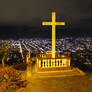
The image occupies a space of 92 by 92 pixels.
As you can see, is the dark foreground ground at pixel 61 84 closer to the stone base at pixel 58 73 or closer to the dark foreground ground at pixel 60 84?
the dark foreground ground at pixel 60 84

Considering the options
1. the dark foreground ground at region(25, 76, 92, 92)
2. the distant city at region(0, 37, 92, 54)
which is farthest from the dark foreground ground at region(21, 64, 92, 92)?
the distant city at region(0, 37, 92, 54)

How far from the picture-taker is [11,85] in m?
4.70

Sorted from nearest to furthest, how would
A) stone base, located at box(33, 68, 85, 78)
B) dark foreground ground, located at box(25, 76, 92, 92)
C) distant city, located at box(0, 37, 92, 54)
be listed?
dark foreground ground, located at box(25, 76, 92, 92) → stone base, located at box(33, 68, 85, 78) → distant city, located at box(0, 37, 92, 54)

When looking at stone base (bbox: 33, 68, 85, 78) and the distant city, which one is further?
the distant city

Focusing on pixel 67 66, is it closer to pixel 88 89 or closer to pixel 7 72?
pixel 88 89

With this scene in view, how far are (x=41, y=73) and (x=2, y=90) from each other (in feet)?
8.58

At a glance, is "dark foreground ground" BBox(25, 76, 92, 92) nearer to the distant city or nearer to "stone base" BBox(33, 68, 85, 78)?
"stone base" BBox(33, 68, 85, 78)

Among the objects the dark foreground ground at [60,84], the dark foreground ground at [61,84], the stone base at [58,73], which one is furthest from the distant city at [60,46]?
the dark foreground ground at [61,84]

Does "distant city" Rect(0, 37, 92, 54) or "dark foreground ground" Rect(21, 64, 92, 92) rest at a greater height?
"distant city" Rect(0, 37, 92, 54)

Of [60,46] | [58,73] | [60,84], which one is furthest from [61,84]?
[60,46]

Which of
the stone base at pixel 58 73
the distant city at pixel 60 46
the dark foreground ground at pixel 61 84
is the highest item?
the distant city at pixel 60 46

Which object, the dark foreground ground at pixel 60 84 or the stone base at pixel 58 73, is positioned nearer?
the dark foreground ground at pixel 60 84

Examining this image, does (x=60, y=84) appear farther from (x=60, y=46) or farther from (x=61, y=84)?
(x=60, y=46)

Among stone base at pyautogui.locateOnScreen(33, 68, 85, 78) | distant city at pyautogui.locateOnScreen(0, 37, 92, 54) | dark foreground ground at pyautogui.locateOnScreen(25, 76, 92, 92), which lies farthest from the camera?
distant city at pyautogui.locateOnScreen(0, 37, 92, 54)
